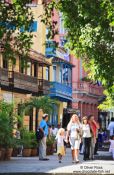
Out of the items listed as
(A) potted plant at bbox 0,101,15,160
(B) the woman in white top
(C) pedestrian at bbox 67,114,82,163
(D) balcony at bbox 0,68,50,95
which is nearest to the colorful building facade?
(D) balcony at bbox 0,68,50,95

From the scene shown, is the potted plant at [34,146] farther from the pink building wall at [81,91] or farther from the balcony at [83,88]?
the balcony at [83,88]

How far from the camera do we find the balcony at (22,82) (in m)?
48.9

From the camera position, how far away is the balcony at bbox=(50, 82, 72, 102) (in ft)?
201

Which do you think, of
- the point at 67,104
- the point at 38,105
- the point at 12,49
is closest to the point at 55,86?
the point at 67,104

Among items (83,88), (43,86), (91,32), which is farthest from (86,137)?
(83,88)

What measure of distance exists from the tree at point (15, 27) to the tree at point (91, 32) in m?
0.61

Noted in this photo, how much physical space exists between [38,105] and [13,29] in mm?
25481

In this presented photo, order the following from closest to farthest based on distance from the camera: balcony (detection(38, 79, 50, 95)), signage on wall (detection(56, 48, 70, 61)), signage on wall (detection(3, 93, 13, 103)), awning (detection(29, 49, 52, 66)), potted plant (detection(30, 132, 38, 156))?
potted plant (detection(30, 132, 38, 156))
signage on wall (detection(3, 93, 13, 103))
awning (detection(29, 49, 52, 66))
balcony (detection(38, 79, 50, 95))
signage on wall (detection(56, 48, 70, 61))

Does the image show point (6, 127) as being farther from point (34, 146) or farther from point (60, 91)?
point (60, 91)

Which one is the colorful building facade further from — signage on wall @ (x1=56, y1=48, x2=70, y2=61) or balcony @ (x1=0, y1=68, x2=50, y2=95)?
balcony @ (x1=0, y1=68, x2=50, y2=95)

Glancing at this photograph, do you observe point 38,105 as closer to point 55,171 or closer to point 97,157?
point 97,157

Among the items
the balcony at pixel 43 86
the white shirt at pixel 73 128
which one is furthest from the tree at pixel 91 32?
the balcony at pixel 43 86

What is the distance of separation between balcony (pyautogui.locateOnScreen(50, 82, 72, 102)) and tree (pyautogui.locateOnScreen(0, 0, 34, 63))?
44238mm

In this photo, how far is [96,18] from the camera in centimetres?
1692
